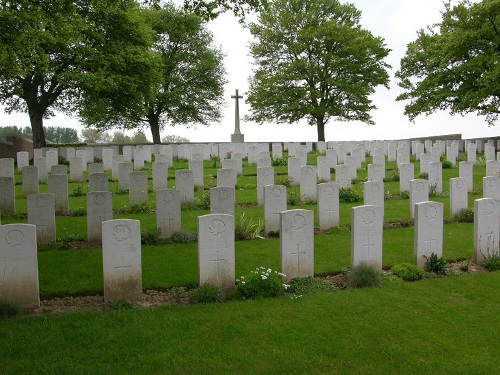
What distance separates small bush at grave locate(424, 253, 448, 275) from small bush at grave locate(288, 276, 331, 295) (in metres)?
1.93

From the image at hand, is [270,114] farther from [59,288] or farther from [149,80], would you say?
[59,288]

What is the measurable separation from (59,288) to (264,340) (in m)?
3.39

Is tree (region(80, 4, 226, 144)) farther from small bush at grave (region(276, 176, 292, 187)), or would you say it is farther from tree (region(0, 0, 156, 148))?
small bush at grave (region(276, 176, 292, 187))

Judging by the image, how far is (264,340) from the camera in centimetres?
570

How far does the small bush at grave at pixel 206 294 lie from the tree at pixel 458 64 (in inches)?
1086

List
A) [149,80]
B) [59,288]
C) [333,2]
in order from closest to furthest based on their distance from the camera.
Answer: [59,288], [149,80], [333,2]

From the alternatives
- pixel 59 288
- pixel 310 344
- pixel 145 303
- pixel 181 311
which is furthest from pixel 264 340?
pixel 59 288

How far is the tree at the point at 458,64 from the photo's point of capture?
104 ft

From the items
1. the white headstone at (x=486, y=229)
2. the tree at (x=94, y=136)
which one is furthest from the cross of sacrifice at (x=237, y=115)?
the white headstone at (x=486, y=229)

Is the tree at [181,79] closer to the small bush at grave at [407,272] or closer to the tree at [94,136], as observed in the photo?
the tree at [94,136]

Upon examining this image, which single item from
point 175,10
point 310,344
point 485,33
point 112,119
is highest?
point 175,10

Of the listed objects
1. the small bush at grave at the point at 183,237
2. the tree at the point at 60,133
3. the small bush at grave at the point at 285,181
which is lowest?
the small bush at grave at the point at 183,237

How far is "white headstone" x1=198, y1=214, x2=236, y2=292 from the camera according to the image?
7129 millimetres

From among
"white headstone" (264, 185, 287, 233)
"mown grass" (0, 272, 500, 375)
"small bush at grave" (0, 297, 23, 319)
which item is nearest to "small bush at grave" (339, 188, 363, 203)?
"white headstone" (264, 185, 287, 233)
